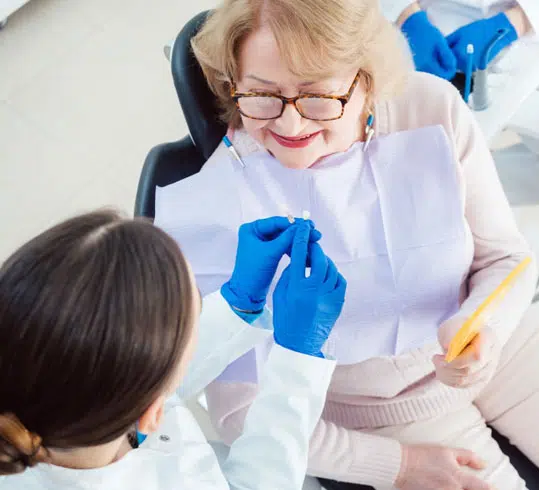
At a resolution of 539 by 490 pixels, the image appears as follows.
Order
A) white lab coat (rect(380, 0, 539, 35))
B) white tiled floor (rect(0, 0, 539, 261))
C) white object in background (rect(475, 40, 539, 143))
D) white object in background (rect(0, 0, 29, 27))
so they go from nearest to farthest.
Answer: white object in background (rect(475, 40, 539, 143)), white lab coat (rect(380, 0, 539, 35)), white tiled floor (rect(0, 0, 539, 261)), white object in background (rect(0, 0, 29, 27))

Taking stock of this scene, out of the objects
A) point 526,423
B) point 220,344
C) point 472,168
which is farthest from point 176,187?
point 526,423

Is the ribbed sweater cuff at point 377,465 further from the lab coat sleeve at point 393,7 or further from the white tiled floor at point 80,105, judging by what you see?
the white tiled floor at point 80,105

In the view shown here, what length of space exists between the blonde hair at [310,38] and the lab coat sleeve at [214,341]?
44cm

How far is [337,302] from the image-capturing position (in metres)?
1.17

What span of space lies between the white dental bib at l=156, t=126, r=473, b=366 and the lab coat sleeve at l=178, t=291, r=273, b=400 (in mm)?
159

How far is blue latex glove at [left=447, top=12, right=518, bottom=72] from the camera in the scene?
5.39ft

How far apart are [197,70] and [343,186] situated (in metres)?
0.38

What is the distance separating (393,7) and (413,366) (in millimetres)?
947

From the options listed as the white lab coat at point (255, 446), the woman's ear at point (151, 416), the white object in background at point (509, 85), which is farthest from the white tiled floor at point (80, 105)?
the woman's ear at point (151, 416)

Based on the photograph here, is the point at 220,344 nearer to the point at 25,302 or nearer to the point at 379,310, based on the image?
the point at 379,310

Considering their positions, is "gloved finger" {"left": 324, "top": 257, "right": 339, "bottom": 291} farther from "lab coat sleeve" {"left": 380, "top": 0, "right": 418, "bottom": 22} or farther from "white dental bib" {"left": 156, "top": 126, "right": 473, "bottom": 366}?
"lab coat sleeve" {"left": 380, "top": 0, "right": 418, "bottom": 22}

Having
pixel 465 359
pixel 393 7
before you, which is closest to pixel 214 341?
pixel 465 359

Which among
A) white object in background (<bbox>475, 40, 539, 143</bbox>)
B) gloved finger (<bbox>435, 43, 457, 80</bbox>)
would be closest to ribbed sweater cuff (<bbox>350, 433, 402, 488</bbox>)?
white object in background (<bbox>475, 40, 539, 143</bbox>)

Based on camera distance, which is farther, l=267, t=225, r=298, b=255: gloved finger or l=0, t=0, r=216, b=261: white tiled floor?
l=0, t=0, r=216, b=261: white tiled floor
